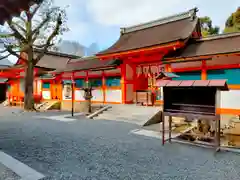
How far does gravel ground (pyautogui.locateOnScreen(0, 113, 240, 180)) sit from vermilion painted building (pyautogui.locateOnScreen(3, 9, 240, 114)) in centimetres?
458

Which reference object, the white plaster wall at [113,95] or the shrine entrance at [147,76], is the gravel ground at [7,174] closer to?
the shrine entrance at [147,76]

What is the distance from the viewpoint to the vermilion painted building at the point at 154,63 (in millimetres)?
7828

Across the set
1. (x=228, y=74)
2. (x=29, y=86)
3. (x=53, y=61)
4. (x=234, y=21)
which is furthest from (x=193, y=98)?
(x=234, y=21)

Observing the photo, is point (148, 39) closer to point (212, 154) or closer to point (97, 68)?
point (97, 68)

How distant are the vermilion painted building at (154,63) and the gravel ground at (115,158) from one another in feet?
15.0

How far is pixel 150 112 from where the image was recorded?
8492 millimetres

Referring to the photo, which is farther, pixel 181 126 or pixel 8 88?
pixel 8 88

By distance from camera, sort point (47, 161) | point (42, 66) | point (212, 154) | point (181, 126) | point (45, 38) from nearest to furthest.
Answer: point (47, 161), point (212, 154), point (181, 126), point (45, 38), point (42, 66)

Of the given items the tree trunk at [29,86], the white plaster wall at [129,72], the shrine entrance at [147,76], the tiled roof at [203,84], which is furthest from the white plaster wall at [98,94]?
the tiled roof at [203,84]

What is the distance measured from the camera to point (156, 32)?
11406 millimetres

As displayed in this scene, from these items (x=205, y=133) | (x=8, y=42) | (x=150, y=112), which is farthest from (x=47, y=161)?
(x=8, y=42)

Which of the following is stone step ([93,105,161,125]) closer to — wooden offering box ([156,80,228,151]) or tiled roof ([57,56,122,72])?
wooden offering box ([156,80,228,151])

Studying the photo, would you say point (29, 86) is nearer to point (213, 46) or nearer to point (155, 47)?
point (155, 47)

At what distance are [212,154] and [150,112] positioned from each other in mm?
4488
